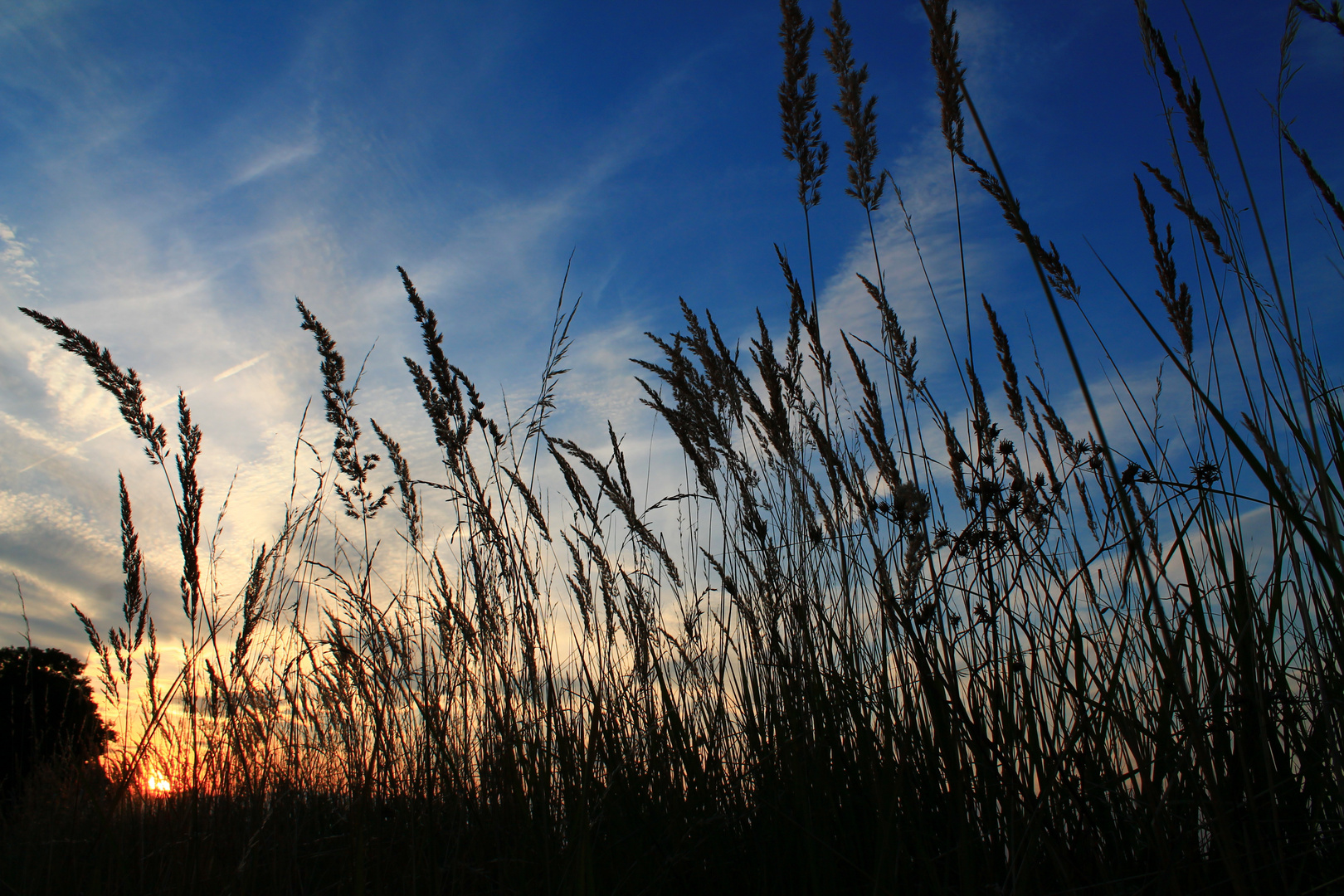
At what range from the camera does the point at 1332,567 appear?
102cm

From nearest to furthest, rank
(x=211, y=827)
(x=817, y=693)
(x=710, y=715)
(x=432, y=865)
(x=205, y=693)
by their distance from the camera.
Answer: (x=432, y=865), (x=817, y=693), (x=211, y=827), (x=710, y=715), (x=205, y=693)

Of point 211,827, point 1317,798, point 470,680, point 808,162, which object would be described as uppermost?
point 808,162

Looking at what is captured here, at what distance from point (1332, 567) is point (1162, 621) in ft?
1.12

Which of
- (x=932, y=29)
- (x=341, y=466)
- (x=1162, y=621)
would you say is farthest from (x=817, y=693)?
(x=341, y=466)


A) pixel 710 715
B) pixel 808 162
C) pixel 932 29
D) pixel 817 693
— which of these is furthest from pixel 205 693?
pixel 932 29

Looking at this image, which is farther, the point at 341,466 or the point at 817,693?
the point at 341,466

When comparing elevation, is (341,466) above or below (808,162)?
below

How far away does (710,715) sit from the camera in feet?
6.49

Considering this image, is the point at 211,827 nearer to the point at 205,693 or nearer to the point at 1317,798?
the point at 205,693

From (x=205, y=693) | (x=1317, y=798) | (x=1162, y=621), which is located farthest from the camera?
(x=205, y=693)

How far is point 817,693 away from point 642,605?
0.99 metres

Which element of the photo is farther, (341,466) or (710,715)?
(341,466)

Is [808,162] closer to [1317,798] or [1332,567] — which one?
[1332,567]

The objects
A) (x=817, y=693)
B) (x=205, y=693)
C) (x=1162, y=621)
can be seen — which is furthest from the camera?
(x=205, y=693)
